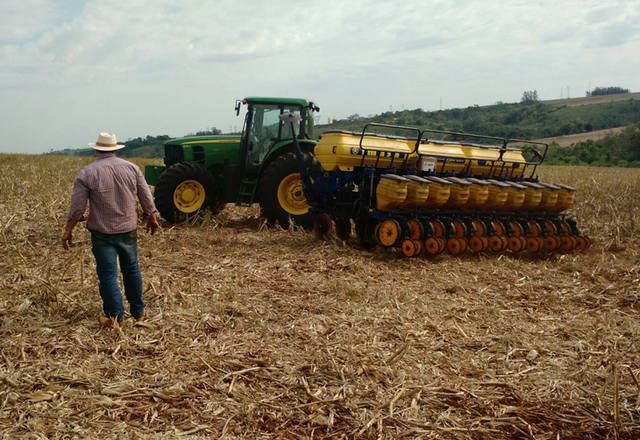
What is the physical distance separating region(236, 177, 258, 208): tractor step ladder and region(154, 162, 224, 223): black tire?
49 centimetres

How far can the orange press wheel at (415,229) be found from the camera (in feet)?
26.8

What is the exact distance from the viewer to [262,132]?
1061 centimetres

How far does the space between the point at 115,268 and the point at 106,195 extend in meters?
0.65

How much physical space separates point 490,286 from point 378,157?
3133 mm

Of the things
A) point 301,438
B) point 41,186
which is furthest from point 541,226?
point 41,186

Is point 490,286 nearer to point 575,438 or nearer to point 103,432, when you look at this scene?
point 575,438

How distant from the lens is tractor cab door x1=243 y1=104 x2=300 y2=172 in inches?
415

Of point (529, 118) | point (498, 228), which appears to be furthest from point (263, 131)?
point (529, 118)

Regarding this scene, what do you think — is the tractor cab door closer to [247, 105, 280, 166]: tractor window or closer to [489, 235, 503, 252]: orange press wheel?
[247, 105, 280, 166]: tractor window

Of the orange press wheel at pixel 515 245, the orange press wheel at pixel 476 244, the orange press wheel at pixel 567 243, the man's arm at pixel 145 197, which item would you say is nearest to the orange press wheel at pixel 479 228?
the orange press wheel at pixel 476 244

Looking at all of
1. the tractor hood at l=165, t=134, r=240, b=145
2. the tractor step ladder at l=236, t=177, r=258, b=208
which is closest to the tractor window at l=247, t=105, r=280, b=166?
the tractor step ladder at l=236, t=177, r=258, b=208

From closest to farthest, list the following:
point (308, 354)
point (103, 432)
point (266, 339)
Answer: point (103, 432) → point (308, 354) → point (266, 339)

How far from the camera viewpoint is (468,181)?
8.90 m

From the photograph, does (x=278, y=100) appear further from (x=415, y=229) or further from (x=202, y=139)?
(x=415, y=229)
